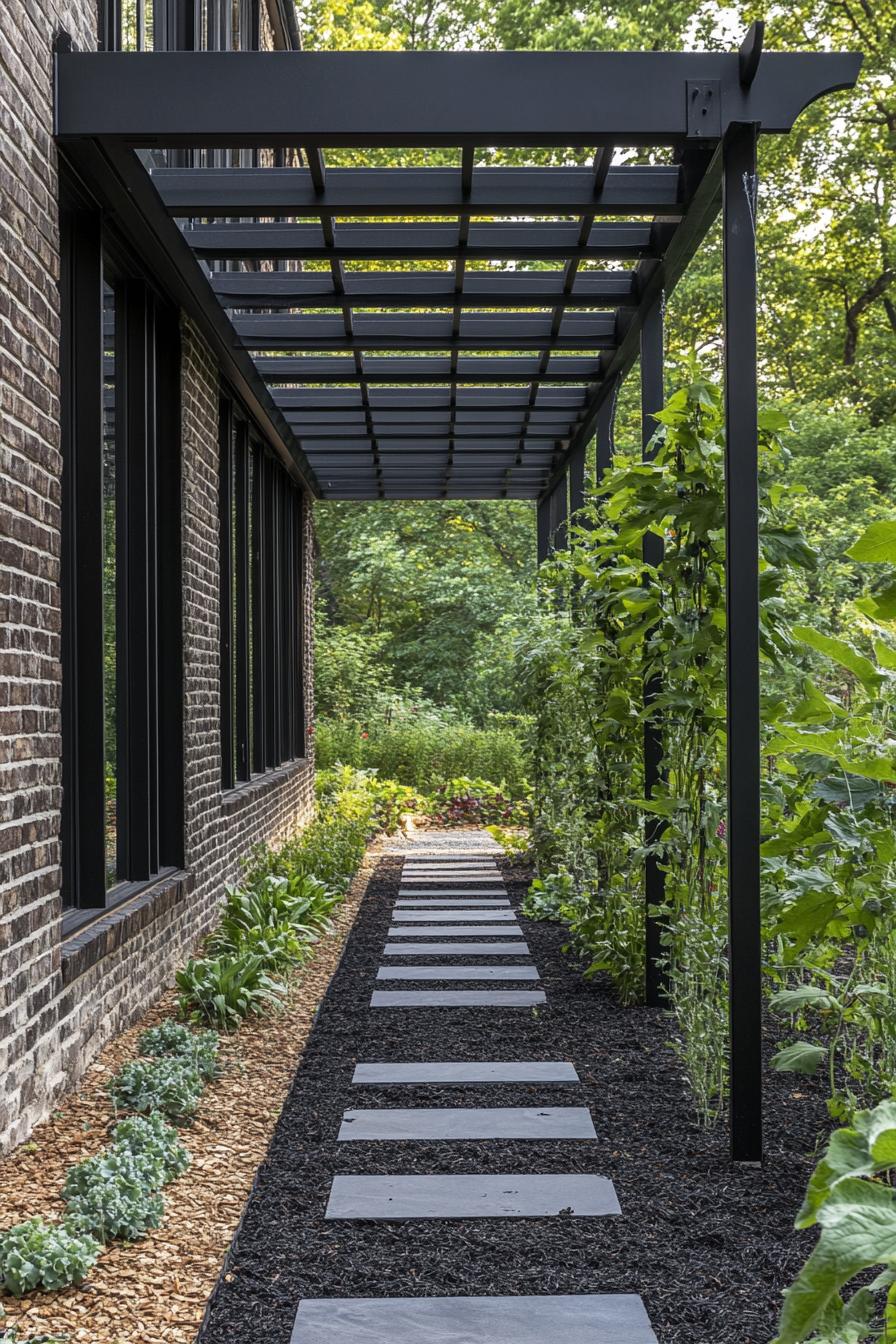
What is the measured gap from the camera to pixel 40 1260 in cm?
251

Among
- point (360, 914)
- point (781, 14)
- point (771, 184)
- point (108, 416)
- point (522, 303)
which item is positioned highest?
point (781, 14)

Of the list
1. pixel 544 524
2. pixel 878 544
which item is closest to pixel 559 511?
pixel 544 524

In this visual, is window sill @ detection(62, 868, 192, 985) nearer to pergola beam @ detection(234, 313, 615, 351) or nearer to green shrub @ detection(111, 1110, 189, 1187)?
green shrub @ detection(111, 1110, 189, 1187)

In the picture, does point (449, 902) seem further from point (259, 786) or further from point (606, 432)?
point (606, 432)

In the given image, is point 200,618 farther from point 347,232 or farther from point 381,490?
point 381,490

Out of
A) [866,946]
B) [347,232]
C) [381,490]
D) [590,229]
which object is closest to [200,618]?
[347,232]

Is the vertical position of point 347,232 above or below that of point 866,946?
above

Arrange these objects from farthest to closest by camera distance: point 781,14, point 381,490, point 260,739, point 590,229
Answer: point 781,14
point 381,490
point 260,739
point 590,229

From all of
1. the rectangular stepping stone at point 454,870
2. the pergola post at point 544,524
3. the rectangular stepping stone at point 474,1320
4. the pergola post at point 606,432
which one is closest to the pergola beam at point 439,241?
the pergola post at point 606,432

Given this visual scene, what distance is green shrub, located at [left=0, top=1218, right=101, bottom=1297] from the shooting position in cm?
250

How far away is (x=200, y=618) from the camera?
242 inches

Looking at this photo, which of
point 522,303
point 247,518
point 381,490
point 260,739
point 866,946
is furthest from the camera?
point 381,490

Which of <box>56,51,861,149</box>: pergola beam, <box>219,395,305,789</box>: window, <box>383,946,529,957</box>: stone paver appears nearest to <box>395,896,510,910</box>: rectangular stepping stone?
<box>383,946,529,957</box>: stone paver

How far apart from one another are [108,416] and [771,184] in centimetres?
1539
